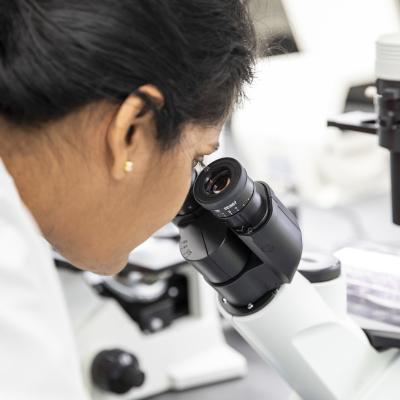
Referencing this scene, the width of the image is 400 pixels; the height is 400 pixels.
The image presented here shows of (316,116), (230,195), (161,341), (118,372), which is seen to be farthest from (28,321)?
(316,116)

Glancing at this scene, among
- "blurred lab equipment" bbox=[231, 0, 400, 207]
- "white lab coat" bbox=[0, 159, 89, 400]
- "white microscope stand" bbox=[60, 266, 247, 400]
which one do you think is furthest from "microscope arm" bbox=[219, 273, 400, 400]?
"blurred lab equipment" bbox=[231, 0, 400, 207]

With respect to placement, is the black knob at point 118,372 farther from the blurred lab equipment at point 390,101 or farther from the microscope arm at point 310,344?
the blurred lab equipment at point 390,101

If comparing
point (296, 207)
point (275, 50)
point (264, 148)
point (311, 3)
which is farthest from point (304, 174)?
point (275, 50)

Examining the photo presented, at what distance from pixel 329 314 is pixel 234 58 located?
1.25 feet

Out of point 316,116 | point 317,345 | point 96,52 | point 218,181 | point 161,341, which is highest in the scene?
point 96,52

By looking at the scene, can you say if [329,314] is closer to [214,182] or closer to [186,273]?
[214,182]

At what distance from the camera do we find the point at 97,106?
2.28 feet

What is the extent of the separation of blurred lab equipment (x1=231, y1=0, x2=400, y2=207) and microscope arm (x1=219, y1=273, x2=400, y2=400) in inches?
88.0

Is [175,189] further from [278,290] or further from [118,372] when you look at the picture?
[118,372]

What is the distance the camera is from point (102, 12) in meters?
0.67

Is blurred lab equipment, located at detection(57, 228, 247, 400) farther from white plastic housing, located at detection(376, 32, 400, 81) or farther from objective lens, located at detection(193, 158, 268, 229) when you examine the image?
white plastic housing, located at detection(376, 32, 400, 81)

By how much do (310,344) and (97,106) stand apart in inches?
17.6

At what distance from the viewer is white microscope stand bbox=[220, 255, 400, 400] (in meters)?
0.95

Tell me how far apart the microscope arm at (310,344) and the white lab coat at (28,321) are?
1.36ft
